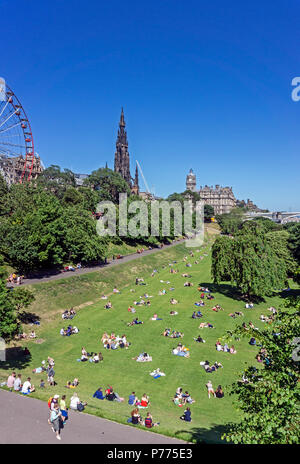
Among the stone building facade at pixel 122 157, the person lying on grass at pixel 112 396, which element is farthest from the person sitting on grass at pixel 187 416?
the stone building facade at pixel 122 157

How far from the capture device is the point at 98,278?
158 feet

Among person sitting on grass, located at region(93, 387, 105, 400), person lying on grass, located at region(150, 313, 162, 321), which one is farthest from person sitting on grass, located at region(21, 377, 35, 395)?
person lying on grass, located at region(150, 313, 162, 321)

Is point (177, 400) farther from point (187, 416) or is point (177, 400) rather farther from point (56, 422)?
point (56, 422)

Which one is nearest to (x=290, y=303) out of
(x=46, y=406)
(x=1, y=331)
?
(x=46, y=406)

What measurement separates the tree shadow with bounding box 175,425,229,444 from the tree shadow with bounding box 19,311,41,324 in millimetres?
21843

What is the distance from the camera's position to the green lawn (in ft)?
62.6

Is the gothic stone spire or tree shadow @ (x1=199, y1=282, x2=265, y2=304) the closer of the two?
tree shadow @ (x1=199, y1=282, x2=265, y2=304)

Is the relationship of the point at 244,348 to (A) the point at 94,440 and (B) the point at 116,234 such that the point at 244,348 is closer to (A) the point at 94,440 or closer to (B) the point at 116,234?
(A) the point at 94,440

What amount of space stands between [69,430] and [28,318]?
20.1 meters

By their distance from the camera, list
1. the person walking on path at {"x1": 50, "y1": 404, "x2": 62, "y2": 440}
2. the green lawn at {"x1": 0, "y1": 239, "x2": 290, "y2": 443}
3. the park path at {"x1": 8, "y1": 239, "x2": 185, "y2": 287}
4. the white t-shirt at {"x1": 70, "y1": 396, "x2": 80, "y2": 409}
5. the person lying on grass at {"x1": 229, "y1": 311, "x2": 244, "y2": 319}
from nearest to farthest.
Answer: the person walking on path at {"x1": 50, "y1": 404, "x2": 62, "y2": 440}, the white t-shirt at {"x1": 70, "y1": 396, "x2": 80, "y2": 409}, the green lawn at {"x1": 0, "y1": 239, "x2": 290, "y2": 443}, the person lying on grass at {"x1": 229, "y1": 311, "x2": 244, "y2": 319}, the park path at {"x1": 8, "y1": 239, "x2": 185, "y2": 287}

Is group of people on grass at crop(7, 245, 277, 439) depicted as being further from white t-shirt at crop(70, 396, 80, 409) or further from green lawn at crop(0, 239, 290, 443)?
green lawn at crop(0, 239, 290, 443)

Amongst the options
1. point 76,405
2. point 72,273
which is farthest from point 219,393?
point 72,273

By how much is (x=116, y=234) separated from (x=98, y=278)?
2195 cm

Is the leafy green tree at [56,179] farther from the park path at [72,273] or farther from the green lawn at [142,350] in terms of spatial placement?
the green lawn at [142,350]
